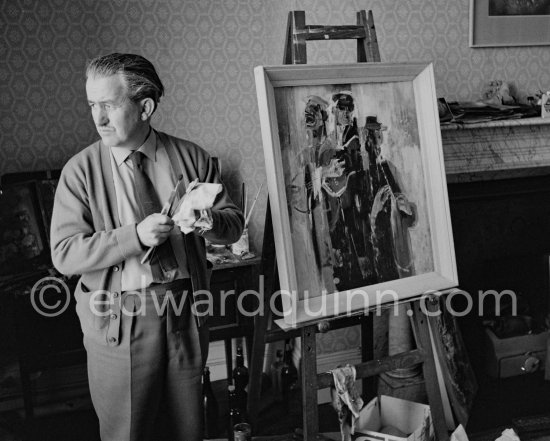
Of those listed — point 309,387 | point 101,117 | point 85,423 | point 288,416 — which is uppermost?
point 101,117

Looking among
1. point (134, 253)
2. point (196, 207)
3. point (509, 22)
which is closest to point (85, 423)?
point (134, 253)

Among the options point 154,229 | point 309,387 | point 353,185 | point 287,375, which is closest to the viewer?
point 154,229

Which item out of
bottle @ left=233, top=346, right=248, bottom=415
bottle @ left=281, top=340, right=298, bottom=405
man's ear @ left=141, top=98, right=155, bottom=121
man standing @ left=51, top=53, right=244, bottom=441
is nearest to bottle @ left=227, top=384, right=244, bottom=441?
bottle @ left=233, top=346, right=248, bottom=415

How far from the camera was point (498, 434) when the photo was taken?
8.68ft

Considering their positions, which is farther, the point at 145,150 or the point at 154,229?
the point at 145,150

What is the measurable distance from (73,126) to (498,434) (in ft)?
7.41

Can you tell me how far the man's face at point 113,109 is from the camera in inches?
63.2

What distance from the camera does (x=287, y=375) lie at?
117 inches

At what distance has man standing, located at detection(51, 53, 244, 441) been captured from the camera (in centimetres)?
161

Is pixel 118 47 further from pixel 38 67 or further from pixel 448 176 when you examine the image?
pixel 448 176

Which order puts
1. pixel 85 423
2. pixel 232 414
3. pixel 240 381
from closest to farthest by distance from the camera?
pixel 232 414 < pixel 240 381 < pixel 85 423

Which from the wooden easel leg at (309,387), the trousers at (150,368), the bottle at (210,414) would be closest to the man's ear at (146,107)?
the trousers at (150,368)

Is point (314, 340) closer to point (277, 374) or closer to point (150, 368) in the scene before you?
point (150, 368)

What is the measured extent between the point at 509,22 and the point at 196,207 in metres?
2.31
